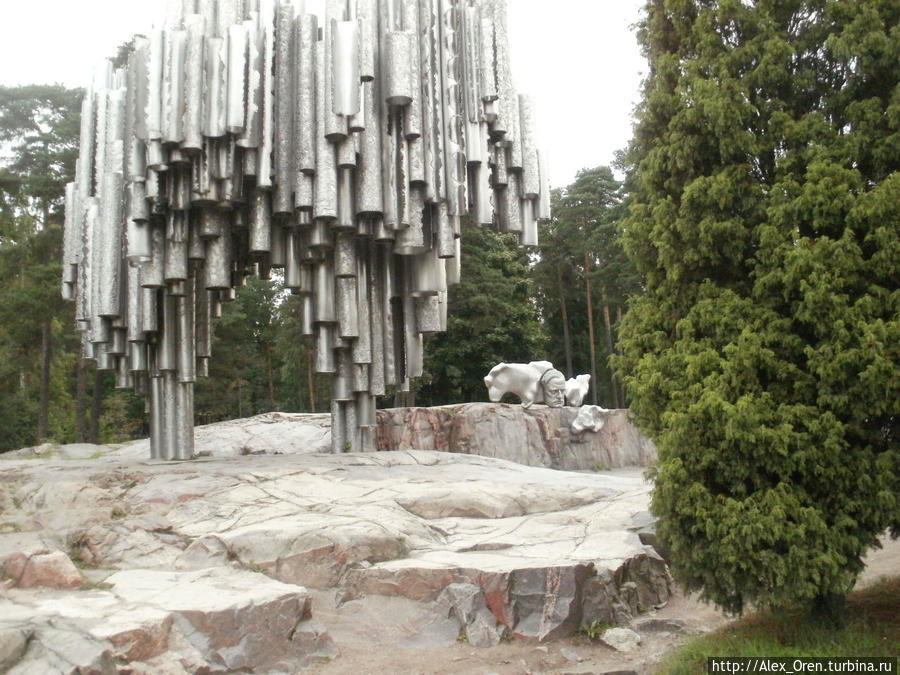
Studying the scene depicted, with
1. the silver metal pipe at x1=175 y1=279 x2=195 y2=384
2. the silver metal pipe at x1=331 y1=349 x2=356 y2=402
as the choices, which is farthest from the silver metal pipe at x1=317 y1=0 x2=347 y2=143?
the silver metal pipe at x1=175 y1=279 x2=195 y2=384

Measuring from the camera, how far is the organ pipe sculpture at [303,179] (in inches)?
411

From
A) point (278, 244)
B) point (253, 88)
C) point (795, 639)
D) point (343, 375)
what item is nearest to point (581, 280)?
point (343, 375)

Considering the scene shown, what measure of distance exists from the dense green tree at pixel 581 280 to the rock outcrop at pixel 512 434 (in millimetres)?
15554

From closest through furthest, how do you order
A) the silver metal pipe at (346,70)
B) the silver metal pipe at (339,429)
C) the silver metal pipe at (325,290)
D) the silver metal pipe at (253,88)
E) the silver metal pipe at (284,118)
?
the silver metal pipe at (346,70)
the silver metal pipe at (253,88)
the silver metal pipe at (284,118)
the silver metal pipe at (325,290)
the silver metal pipe at (339,429)

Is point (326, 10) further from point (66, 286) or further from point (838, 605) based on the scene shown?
point (838, 605)

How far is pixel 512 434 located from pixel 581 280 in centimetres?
2098

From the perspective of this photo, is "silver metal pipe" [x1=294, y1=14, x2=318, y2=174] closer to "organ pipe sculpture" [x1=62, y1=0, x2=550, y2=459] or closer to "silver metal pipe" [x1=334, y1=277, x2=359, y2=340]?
"organ pipe sculpture" [x1=62, y1=0, x2=550, y2=459]

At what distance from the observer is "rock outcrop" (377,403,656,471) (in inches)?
609

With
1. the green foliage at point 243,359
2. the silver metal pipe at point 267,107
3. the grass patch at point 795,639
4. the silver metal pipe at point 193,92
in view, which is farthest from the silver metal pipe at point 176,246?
the green foliage at point 243,359

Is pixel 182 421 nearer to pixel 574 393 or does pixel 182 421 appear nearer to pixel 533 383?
pixel 533 383

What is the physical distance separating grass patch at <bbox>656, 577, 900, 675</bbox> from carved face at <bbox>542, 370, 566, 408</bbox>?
1106 centimetres

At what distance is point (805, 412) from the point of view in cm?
535

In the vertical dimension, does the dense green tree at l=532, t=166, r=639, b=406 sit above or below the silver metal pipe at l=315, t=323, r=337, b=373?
above

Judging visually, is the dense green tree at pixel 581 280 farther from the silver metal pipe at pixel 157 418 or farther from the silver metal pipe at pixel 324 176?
the silver metal pipe at pixel 324 176
